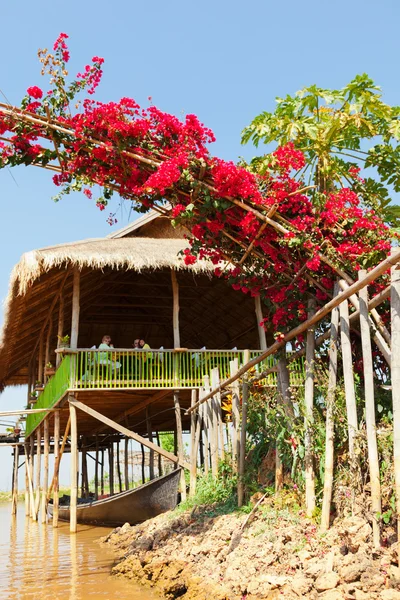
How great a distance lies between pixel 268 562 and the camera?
5.08m

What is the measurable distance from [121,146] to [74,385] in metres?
5.56

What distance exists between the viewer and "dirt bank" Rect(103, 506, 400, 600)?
14.0 feet

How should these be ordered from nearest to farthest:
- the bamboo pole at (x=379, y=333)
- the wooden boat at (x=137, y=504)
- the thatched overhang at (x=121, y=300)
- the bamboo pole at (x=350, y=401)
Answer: the bamboo pole at (x=350, y=401)
the bamboo pole at (x=379, y=333)
the wooden boat at (x=137, y=504)
the thatched overhang at (x=121, y=300)

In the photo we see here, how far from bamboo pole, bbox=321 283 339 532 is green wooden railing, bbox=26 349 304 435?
4927mm

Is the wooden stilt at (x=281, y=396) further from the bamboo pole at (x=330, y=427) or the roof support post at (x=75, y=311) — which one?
the roof support post at (x=75, y=311)

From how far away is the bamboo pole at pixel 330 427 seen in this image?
5160 mm

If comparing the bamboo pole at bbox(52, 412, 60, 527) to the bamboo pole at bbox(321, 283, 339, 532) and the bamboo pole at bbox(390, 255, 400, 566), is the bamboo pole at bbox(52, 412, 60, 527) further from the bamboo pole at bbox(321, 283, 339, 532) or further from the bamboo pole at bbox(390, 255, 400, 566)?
the bamboo pole at bbox(390, 255, 400, 566)

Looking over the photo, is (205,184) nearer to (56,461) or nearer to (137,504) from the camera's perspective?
(137,504)

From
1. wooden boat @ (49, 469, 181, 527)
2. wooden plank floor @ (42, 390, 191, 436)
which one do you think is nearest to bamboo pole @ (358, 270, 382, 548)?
wooden boat @ (49, 469, 181, 527)

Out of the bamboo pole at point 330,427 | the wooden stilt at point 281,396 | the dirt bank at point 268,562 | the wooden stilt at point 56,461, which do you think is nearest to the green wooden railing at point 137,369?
the wooden stilt at point 56,461

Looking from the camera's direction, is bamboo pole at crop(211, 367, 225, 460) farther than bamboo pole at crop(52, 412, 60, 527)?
No

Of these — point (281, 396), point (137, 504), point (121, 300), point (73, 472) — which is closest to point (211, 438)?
point (281, 396)

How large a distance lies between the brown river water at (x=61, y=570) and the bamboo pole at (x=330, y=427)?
6.05 feet

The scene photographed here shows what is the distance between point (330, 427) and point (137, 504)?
640 cm
